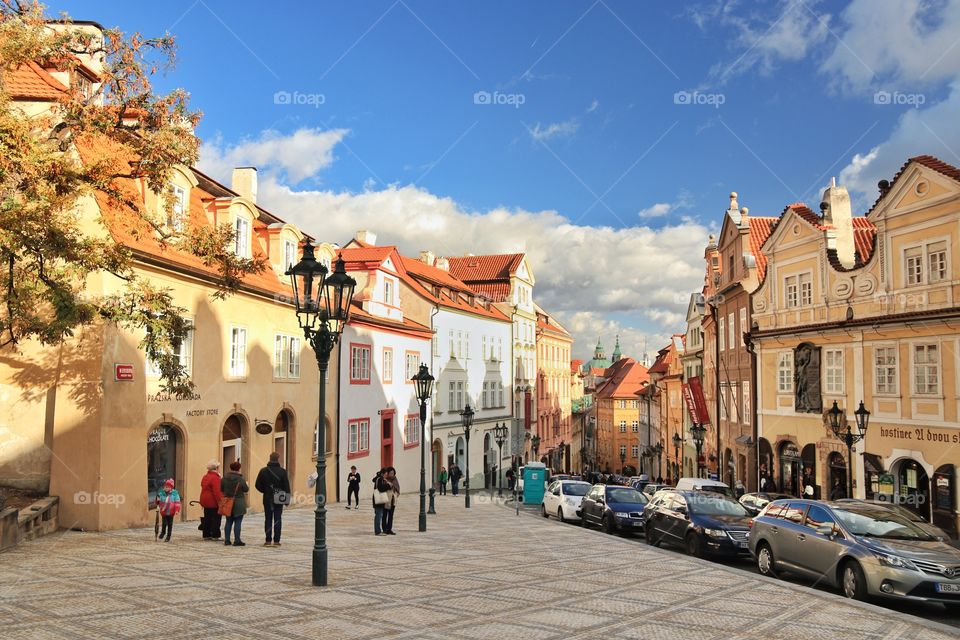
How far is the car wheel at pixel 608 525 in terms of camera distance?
74.7ft

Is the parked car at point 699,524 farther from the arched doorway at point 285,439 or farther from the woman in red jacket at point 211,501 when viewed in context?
the arched doorway at point 285,439

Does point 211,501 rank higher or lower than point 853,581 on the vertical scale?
higher

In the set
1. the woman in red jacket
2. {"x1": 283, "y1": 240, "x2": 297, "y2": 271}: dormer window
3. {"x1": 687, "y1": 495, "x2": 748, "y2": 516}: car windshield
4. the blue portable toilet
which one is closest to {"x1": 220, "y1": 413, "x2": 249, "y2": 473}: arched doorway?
{"x1": 283, "y1": 240, "x2": 297, "y2": 271}: dormer window

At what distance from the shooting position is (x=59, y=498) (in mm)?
16859

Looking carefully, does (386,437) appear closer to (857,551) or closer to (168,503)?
(168,503)

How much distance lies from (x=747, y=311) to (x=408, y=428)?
18.6 m

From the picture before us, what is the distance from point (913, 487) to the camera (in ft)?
81.9

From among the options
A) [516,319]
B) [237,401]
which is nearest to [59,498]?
[237,401]

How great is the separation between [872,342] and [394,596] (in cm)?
2227

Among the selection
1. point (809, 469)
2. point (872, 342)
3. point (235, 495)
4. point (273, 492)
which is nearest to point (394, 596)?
Result: point (273, 492)

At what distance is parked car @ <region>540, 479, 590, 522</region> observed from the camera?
26312 millimetres

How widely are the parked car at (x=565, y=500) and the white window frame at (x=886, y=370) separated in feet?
34.9

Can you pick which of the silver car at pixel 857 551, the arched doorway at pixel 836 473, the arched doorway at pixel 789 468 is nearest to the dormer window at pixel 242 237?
the silver car at pixel 857 551

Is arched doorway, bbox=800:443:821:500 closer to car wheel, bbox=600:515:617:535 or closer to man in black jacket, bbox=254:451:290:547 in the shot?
car wheel, bbox=600:515:617:535
